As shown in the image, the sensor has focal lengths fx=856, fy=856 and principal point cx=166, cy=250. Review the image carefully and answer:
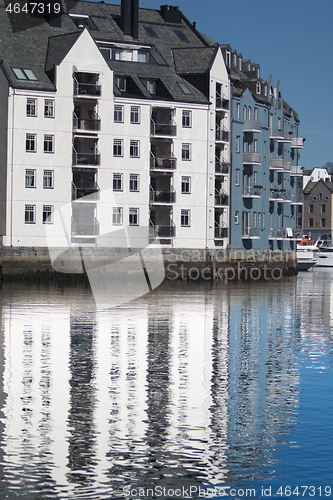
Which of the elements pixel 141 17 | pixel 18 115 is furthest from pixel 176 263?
pixel 141 17

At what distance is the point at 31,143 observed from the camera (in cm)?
8469

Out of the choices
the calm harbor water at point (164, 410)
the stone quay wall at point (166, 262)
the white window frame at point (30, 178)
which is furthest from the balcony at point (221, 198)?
the calm harbor water at point (164, 410)

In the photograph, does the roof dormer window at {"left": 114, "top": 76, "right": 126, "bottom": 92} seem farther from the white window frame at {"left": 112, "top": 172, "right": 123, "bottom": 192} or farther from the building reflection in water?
the building reflection in water

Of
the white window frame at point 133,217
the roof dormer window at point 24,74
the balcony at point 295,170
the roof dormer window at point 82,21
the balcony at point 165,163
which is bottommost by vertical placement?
the white window frame at point 133,217

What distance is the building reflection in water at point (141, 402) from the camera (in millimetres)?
16766

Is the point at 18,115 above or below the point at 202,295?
above

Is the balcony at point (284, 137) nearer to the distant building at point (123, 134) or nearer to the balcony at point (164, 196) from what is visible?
the distant building at point (123, 134)

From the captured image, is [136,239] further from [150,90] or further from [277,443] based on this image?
[277,443]

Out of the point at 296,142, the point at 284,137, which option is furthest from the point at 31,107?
the point at 296,142

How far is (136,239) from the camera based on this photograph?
90.4m

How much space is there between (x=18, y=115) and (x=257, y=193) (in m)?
36.1

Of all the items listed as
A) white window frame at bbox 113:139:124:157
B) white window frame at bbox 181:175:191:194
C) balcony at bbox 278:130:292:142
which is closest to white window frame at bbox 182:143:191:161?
white window frame at bbox 181:175:191:194

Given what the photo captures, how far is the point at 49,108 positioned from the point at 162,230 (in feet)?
59.0

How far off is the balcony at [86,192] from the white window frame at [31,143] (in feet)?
17.8
